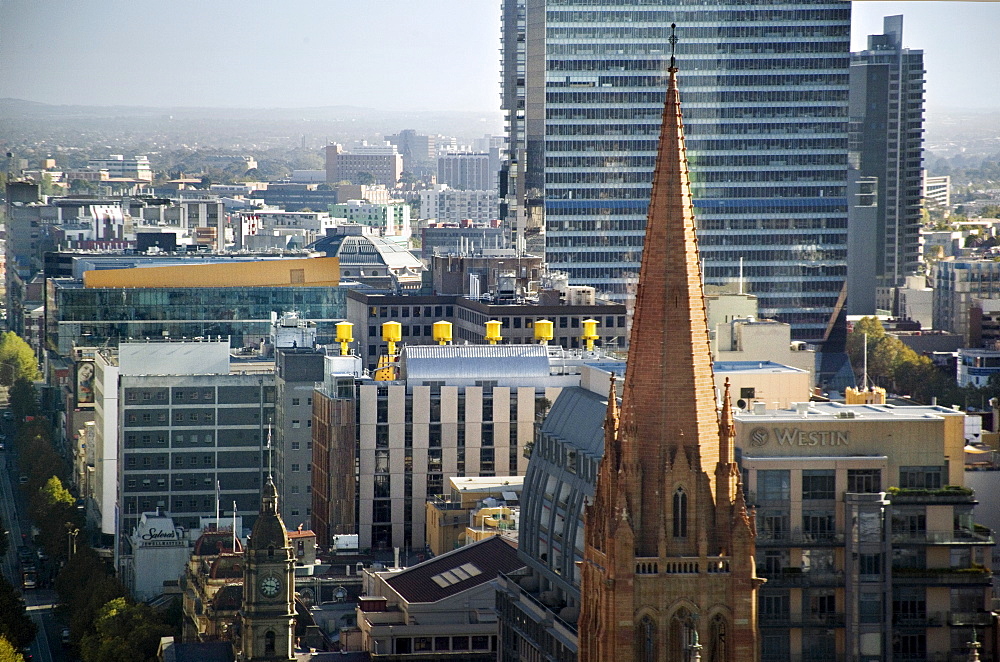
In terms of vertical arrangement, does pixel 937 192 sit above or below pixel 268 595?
above

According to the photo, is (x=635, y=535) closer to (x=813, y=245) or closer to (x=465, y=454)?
(x=465, y=454)

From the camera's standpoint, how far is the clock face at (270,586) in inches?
1831

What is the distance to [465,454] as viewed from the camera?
62406 mm

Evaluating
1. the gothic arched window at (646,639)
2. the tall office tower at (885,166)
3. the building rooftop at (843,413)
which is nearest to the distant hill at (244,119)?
the tall office tower at (885,166)

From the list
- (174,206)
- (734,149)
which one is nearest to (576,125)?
(734,149)

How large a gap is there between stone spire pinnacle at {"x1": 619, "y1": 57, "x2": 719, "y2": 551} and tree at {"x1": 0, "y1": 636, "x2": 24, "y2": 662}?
74.6 feet

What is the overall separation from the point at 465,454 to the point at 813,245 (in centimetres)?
4645

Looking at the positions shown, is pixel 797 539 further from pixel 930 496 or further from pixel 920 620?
pixel 920 620

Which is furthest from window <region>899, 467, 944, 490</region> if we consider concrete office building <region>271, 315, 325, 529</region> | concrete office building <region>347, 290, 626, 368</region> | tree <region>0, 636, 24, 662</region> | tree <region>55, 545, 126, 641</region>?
concrete office building <region>347, 290, 626, 368</region>

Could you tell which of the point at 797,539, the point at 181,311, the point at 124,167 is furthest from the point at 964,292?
the point at 797,539

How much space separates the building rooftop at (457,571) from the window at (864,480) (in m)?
12.6

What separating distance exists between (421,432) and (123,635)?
12.2m

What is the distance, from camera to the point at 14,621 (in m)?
54.4

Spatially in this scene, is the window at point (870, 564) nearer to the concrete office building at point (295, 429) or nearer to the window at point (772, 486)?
the window at point (772, 486)
